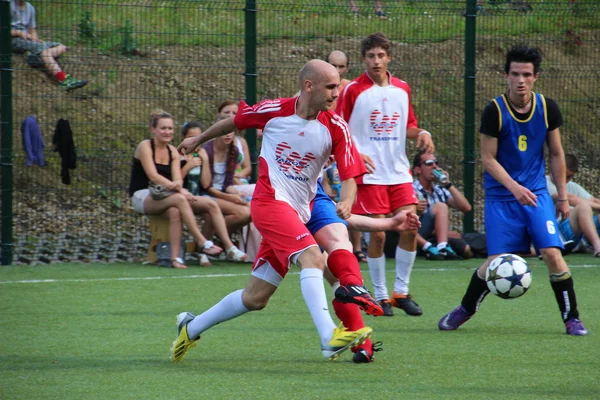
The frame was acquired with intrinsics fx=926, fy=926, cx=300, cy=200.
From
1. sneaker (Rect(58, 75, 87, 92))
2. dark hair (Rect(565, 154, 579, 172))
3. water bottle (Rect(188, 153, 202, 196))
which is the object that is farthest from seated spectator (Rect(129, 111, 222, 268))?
dark hair (Rect(565, 154, 579, 172))

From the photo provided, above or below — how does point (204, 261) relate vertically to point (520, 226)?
below

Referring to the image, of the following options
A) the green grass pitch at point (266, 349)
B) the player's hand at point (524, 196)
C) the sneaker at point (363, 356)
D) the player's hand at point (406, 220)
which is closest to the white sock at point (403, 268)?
the green grass pitch at point (266, 349)

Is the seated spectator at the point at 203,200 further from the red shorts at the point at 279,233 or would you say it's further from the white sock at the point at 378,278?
the red shorts at the point at 279,233

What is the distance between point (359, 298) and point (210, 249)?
5296mm

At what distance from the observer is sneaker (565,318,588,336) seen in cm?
621

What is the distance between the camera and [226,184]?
34.5 feet

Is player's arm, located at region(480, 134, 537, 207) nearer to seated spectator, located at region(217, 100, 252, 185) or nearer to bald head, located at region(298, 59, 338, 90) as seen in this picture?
bald head, located at region(298, 59, 338, 90)

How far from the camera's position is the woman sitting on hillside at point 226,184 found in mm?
10375

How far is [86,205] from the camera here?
10.6 metres

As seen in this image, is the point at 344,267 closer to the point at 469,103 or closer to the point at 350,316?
the point at 350,316

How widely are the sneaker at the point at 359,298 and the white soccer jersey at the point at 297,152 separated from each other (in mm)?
627

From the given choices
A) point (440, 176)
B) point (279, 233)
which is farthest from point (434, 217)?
point (279, 233)

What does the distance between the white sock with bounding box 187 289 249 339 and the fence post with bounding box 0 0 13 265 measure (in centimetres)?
525

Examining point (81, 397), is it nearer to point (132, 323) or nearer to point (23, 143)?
point (132, 323)
